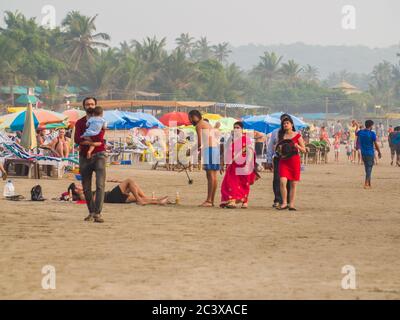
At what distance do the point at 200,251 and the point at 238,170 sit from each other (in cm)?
561

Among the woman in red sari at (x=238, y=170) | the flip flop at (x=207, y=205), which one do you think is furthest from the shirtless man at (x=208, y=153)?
the woman in red sari at (x=238, y=170)

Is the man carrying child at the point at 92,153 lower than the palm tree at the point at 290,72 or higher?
lower

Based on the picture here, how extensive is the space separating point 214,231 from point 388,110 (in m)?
129

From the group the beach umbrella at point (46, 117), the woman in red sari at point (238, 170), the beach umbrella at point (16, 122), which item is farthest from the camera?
the beach umbrella at point (46, 117)

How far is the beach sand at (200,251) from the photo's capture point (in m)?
7.20

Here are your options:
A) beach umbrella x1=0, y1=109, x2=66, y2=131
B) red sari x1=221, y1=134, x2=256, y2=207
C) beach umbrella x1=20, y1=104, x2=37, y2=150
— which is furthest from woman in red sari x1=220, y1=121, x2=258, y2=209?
beach umbrella x1=0, y1=109, x2=66, y2=131

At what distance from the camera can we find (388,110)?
449 ft

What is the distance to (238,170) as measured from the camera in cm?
1493

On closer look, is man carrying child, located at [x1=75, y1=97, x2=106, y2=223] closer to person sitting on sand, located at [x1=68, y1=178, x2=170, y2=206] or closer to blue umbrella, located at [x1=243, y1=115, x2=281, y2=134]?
person sitting on sand, located at [x1=68, y1=178, x2=170, y2=206]

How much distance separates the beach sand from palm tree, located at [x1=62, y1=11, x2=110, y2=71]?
83294 millimetres

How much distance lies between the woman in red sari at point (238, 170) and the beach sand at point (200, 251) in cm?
40

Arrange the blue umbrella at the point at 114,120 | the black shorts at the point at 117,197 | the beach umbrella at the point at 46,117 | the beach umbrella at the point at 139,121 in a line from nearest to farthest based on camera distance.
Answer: the black shorts at the point at 117,197 < the beach umbrella at the point at 46,117 < the blue umbrella at the point at 114,120 < the beach umbrella at the point at 139,121

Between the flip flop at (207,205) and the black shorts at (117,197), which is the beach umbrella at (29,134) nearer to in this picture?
the black shorts at (117,197)

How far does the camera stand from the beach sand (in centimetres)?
720
